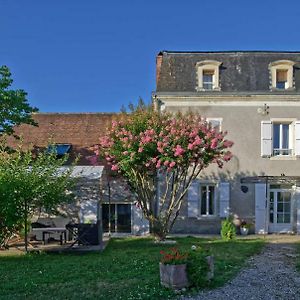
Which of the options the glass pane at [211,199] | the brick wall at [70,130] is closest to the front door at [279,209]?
the glass pane at [211,199]

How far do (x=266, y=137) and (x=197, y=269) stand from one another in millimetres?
15445

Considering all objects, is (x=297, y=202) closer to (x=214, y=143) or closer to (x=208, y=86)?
(x=208, y=86)

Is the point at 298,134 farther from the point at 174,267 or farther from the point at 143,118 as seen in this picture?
the point at 174,267

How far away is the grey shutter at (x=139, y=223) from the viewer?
78.2ft

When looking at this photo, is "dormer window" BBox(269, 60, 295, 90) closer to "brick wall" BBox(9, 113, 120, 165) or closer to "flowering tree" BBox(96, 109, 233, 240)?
"flowering tree" BBox(96, 109, 233, 240)

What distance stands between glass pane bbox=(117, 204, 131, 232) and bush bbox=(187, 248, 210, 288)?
14880mm

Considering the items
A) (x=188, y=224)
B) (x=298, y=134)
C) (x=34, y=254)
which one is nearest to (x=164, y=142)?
(x=34, y=254)

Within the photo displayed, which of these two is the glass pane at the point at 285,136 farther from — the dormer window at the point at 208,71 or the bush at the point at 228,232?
the bush at the point at 228,232

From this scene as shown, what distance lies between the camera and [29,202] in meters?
15.5

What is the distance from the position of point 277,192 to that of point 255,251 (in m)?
9.01

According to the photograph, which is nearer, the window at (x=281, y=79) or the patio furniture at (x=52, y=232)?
the patio furniture at (x=52, y=232)

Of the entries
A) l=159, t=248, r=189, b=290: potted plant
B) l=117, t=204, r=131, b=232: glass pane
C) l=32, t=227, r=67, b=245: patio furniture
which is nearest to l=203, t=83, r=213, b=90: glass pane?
l=117, t=204, r=131, b=232: glass pane

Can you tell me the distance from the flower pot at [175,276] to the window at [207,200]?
14397 millimetres

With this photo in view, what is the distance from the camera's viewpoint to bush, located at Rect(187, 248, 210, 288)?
9.41 m
